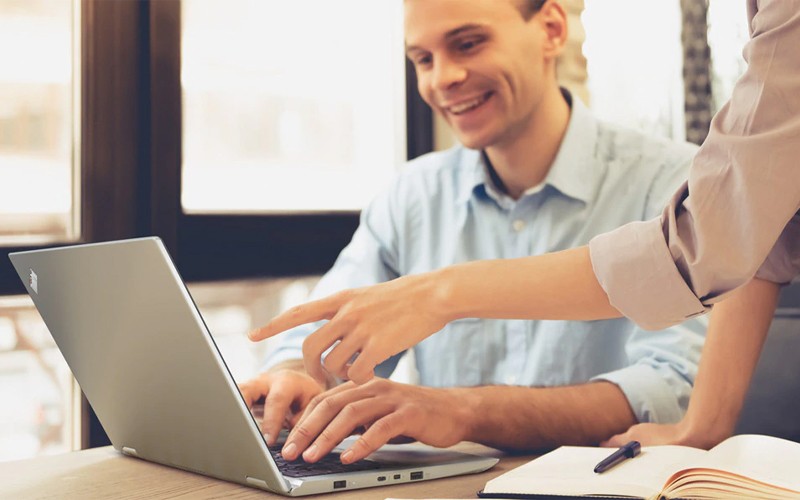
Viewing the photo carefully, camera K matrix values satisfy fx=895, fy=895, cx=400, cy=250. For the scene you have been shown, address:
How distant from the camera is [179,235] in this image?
2.02 metres

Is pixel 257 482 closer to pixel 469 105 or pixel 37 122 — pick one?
pixel 469 105

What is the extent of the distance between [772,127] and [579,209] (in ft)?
2.92

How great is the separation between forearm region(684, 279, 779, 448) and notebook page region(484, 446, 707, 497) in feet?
0.51

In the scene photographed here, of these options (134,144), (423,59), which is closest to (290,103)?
(134,144)

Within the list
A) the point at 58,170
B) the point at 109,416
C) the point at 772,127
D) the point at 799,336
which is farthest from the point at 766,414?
the point at 58,170

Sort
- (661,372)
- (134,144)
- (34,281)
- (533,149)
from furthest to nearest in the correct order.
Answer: (134,144), (533,149), (661,372), (34,281)

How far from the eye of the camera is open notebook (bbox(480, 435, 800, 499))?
0.77 metres

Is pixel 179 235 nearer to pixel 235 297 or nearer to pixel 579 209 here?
pixel 235 297

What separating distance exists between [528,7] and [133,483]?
1204 mm

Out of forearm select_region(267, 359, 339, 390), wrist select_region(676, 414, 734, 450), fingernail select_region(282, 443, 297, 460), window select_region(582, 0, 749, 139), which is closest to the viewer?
fingernail select_region(282, 443, 297, 460)

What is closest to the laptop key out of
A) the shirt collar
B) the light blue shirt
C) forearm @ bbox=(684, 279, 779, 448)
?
forearm @ bbox=(684, 279, 779, 448)

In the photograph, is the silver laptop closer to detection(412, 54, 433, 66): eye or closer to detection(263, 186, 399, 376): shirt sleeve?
detection(263, 186, 399, 376): shirt sleeve

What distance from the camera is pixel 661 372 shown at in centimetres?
140

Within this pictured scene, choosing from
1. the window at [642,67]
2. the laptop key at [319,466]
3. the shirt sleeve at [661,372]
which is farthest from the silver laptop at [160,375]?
the window at [642,67]
